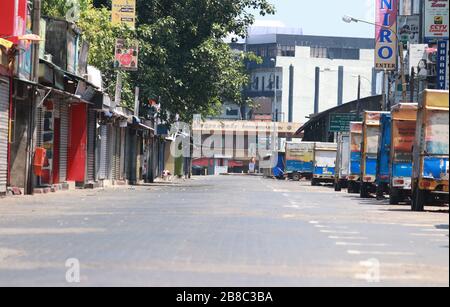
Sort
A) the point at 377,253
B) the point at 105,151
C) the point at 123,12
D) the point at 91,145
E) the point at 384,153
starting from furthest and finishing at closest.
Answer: the point at 105,151 → the point at 123,12 → the point at 91,145 → the point at 384,153 → the point at 377,253

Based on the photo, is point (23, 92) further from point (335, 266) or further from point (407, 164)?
point (335, 266)

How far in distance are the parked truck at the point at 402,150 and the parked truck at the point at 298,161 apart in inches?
2312

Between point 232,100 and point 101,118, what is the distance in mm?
9876

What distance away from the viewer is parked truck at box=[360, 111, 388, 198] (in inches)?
1918

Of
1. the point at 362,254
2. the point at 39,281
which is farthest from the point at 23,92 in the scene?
the point at 39,281

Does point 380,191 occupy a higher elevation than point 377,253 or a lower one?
higher

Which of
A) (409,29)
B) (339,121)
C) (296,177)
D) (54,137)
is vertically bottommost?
(296,177)

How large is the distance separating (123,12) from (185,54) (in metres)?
6.62

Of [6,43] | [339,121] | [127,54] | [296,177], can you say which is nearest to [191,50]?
[127,54]

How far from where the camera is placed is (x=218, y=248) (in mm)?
16797

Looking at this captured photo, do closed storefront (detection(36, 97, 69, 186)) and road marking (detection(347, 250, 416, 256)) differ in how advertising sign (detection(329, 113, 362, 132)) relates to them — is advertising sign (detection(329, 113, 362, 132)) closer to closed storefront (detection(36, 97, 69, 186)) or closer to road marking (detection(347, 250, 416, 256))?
closed storefront (detection(36, 97, 69, 186))

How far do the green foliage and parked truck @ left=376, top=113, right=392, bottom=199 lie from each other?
1678 cm

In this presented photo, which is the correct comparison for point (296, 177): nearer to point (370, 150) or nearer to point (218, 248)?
point (370, 150)

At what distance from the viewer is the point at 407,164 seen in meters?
38.7
